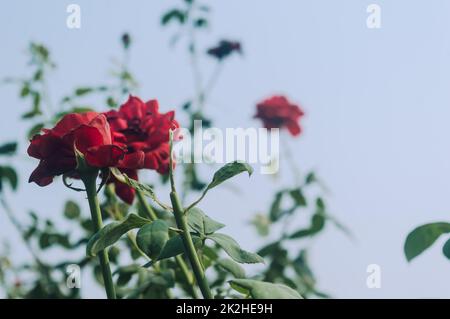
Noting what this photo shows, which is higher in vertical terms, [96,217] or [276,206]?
[96,217]

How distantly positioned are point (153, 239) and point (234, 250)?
110mm

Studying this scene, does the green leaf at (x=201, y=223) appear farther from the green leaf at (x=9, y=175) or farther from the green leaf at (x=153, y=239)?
the green leaf at (x=9, y=175)

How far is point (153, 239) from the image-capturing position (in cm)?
76

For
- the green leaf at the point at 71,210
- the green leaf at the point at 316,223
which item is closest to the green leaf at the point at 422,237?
the green leaf at the point at 316,223

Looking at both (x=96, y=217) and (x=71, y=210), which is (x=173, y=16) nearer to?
(x=71, y=210)

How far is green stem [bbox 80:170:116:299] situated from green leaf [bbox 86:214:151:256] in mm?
107

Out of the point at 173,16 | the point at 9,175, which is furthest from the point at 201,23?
the point at 9,175

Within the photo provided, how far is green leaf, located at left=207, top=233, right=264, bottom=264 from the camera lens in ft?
2.66

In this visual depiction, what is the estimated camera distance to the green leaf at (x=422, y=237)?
91cm

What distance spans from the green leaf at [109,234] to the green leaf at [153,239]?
0.03 meters

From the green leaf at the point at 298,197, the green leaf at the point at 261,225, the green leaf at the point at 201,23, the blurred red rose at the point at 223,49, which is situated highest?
the green leaf at the point at 201,23

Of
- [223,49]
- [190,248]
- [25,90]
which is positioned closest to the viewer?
[190,248]

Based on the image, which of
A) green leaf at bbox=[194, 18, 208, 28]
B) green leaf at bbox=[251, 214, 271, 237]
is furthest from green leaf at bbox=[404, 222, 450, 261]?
green leaf at bbox=[194, 18, 208, 28]
